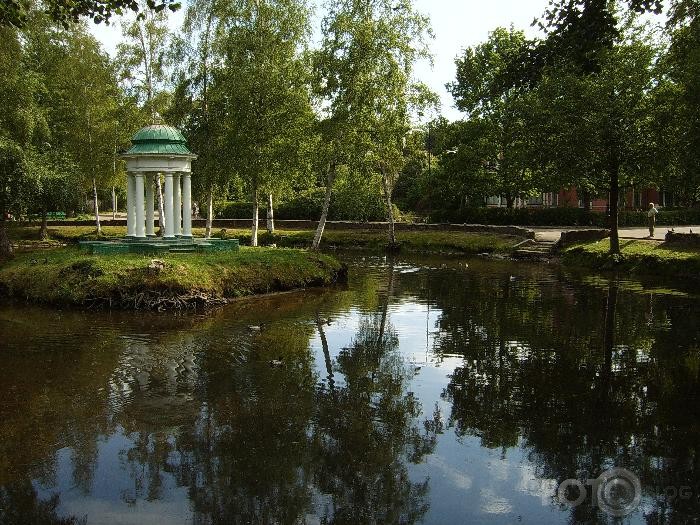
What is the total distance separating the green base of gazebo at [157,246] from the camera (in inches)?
869

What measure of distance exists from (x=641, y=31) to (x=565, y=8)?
1934 centimetres

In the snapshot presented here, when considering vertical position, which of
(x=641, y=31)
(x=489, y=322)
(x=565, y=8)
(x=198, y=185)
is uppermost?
(x=641, y=31)

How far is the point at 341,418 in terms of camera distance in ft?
30.0

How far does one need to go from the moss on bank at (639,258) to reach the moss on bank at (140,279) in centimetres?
1623

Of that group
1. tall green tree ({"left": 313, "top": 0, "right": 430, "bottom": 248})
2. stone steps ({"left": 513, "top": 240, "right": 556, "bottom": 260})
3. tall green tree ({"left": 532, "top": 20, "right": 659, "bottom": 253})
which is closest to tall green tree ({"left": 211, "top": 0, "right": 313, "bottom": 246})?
tall green tree ({"left": 313, "top": 0, "right": 430, "bottom": 248})

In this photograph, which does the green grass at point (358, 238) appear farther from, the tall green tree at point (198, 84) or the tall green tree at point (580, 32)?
the tall green tree at point (580, 32)

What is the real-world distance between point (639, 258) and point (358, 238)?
2088cm

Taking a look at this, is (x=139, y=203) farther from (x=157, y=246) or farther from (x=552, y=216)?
(x=552, y=216)

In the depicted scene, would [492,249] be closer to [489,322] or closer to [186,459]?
[489,322]

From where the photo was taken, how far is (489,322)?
17422 mm

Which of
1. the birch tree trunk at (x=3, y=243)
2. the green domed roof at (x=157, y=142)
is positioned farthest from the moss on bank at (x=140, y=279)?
the birch tree trunk at (x=3, y=243)

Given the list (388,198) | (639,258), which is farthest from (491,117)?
(639,258)

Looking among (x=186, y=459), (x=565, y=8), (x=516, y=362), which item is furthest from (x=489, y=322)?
(x=186, y=459)

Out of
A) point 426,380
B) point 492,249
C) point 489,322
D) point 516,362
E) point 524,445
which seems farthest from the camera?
point 492,249
